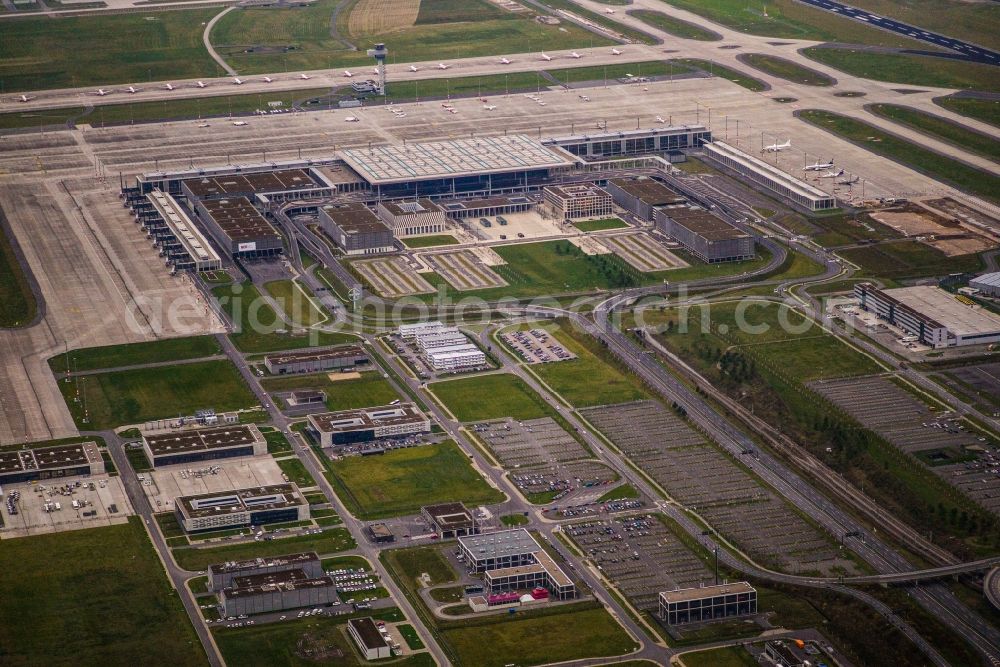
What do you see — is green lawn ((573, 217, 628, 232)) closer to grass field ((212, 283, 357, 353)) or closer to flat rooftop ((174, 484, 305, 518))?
grass field ((212, 283, 357, 353))

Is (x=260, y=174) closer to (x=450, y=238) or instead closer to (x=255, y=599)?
(x=450, y=238)

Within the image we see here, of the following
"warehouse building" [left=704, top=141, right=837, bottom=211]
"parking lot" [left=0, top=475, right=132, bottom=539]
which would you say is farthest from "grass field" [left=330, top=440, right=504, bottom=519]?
"warehouse building" [left=704, top=141, right=837, bottom=211]

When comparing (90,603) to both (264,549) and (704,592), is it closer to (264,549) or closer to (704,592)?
(264,549)

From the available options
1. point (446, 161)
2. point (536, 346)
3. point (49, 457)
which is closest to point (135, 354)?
point (49, 457)

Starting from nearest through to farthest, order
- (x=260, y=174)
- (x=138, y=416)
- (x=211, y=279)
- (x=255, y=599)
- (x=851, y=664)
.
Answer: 1. (x=851, y=664)
2. (x=255, y=599)
3. (x=138, y=416)
4. (x=211, y=279)
5. (x=260, y=174)

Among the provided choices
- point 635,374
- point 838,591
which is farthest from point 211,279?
point 838,591

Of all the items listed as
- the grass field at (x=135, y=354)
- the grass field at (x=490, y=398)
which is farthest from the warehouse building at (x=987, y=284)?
the grass field at (x=135, y=354)
